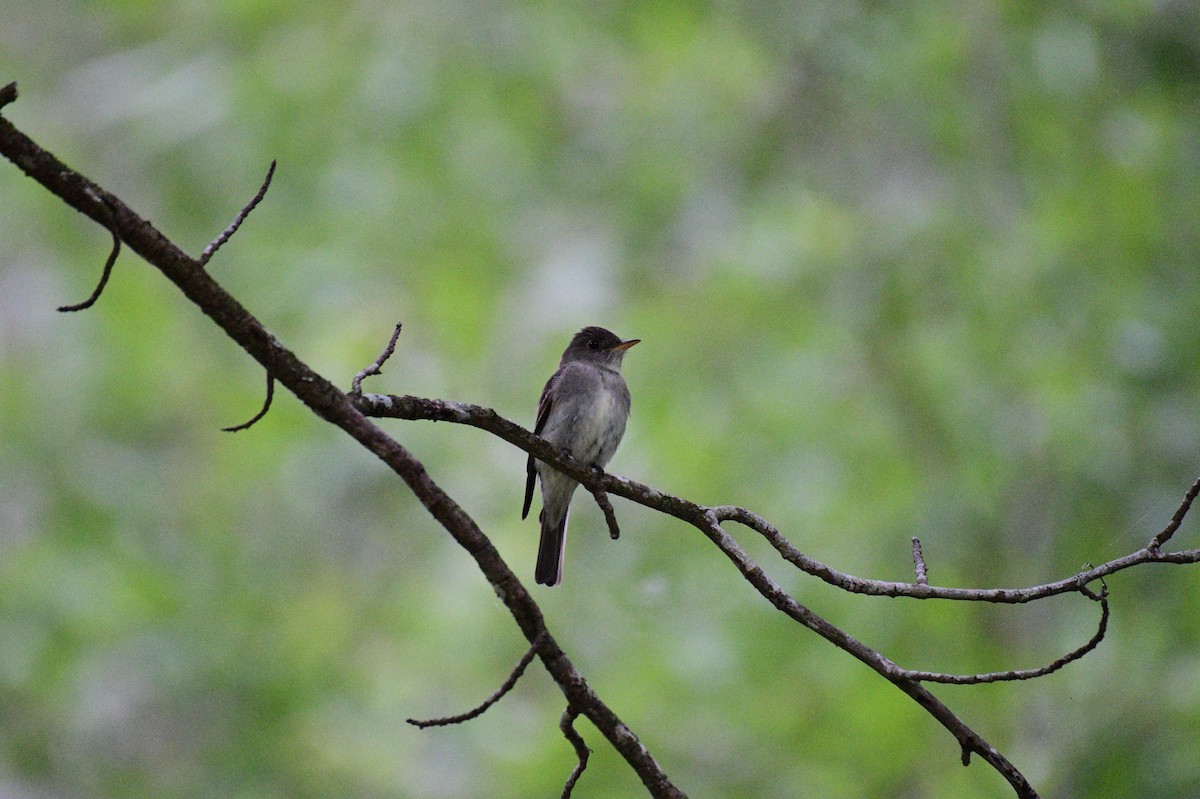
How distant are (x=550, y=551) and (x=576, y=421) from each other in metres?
0.60

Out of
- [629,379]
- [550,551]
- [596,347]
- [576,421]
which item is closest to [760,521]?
[576,421]

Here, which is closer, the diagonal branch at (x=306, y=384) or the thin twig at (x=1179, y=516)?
the diagonal branch at (x=306, y=384)

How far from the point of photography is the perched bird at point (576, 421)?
438cm

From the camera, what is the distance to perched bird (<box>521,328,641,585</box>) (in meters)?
4.38

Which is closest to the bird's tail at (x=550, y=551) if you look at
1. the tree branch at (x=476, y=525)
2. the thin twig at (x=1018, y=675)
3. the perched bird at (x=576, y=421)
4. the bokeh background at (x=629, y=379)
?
the perched bird at (x=576, y=421)

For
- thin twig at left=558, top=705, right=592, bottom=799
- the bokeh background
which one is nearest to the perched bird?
the bokeh background

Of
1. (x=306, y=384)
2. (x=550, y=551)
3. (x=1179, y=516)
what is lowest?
(x=306, y=384)

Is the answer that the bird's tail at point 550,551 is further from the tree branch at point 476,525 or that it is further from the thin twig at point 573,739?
the thin twig at point 573,739

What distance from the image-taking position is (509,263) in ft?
21.1

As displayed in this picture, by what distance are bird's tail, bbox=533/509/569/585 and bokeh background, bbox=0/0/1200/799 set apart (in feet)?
1.48

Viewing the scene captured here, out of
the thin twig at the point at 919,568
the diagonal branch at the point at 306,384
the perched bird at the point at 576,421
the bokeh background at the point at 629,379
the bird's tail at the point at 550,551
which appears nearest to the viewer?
the diagonal branch at the point at 306,384

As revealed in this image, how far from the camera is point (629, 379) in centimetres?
573

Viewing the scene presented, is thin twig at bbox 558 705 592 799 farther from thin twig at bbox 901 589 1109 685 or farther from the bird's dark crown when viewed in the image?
the bird's dark crown

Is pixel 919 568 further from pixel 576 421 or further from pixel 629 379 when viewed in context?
pixel 629 379
